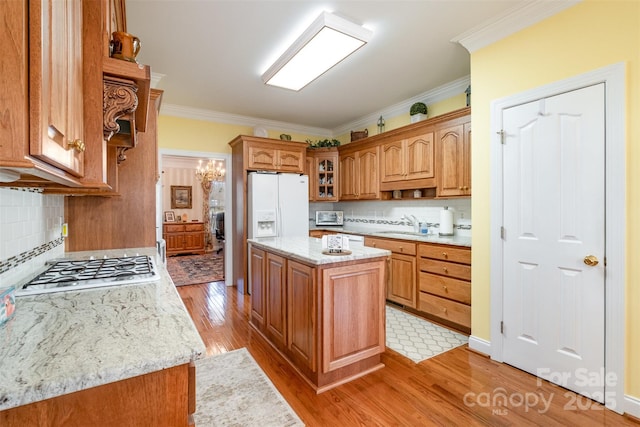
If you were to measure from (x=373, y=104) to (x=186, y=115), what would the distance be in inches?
109

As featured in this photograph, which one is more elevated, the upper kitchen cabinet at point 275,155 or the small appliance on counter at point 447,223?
the upper kitchen cabinet at point 275,155

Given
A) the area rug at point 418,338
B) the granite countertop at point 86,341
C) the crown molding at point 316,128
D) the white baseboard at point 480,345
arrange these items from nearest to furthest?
1. the granite countertop at point 86,341
2. the white baseboard at point 480,345
3. the area rug at point 418,338
4. the crown molding at point 316,128

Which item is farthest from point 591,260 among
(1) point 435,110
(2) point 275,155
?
(2) point 275,155

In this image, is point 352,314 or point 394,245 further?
point 394,245

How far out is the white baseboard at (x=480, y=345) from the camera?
246 centimetres

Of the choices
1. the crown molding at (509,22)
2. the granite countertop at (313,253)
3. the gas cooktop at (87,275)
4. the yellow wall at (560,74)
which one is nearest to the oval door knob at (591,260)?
the yellow wall at (560,74)

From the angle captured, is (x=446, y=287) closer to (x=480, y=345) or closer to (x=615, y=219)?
(x=480, y=345)

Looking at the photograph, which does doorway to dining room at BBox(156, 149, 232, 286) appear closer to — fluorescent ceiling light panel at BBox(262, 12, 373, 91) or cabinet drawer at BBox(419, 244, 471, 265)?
fluorescent ceiling light panel at BBox(262, 12, 373, 91)

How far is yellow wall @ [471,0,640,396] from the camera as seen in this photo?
1.75 m

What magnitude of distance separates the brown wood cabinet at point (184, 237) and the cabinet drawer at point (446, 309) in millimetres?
6475

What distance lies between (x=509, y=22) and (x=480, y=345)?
2592 millimetres

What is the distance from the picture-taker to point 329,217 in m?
5.34

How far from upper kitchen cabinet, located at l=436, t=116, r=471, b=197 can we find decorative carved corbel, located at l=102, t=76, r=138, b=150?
3039 mm

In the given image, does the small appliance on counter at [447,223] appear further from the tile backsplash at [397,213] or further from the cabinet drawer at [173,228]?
the cabinet drawer at [173,228]
